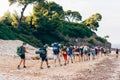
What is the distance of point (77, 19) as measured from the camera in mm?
146000

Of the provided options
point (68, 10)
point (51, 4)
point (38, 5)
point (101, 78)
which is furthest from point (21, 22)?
point (68, 10)

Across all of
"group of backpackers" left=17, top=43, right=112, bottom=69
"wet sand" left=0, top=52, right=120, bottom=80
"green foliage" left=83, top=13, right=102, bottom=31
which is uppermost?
"green foliage" left=83, top=13, right=102, bottom=31

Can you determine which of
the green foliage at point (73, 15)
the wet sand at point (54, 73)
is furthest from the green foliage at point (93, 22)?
the wet sand at point (54, 73)

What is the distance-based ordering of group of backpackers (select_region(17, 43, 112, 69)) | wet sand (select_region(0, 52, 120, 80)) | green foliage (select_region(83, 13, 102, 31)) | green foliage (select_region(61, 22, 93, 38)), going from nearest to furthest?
wet sand (select_region(0, 52, 120, 80)), group of backpackers (select_region(17, 43, 112, 69)), green foliage (select_region(61, 22, 93, 38)), green foliage (select_region(83, 13, 102, 31))

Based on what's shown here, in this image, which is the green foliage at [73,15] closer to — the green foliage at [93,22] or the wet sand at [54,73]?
the green foliage at [93,22]

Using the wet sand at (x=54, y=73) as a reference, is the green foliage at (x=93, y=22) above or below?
above

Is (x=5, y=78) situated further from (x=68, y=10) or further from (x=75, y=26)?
(x=68, y=10)

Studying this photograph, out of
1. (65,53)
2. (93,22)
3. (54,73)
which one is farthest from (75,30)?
(54,73)

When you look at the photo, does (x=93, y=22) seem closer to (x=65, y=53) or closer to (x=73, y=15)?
(x=73, y=15)

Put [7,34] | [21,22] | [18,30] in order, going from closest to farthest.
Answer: [7,34], [18,30], [21,22]

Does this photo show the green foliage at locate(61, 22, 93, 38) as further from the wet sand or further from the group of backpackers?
the wet sand

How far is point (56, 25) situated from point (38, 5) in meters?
10.1

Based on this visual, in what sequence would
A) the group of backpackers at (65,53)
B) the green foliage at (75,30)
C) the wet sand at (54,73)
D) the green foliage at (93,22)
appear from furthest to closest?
1. the green foliage at (93,22)
2. the green foliage at (75,30)
3. the group of backpackers at (65,53)
4. the wet sand at (54,73)

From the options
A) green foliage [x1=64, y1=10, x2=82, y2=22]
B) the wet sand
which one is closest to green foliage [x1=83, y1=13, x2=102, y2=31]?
green foliage [x1=64, y1=10, x2=82, y2=22]
